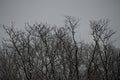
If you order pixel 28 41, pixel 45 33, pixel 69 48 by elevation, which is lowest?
pixel 69 48

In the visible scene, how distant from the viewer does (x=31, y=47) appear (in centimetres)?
1141

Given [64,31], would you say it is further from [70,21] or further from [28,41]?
[28,41]

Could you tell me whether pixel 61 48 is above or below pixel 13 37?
below

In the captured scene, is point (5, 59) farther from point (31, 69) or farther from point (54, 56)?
point (54, 56)

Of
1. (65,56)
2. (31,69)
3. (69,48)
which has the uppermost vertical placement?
(69,48)

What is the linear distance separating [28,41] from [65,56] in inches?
193

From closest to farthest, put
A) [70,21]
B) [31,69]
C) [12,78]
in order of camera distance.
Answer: [31,69], [70,21], [12,78]

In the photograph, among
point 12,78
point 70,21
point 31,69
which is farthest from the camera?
point 12,78

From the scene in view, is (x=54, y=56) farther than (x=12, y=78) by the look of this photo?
No

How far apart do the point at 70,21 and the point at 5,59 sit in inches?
392

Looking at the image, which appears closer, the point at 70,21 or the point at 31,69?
the point at 31,69

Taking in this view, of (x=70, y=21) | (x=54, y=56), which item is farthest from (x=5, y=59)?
(x=70, y=21)

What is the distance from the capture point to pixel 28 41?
11109 mm

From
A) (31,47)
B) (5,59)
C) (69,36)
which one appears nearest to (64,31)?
(69,36)
